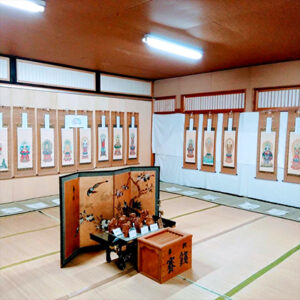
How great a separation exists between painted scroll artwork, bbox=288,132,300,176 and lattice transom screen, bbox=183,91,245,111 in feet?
3.93

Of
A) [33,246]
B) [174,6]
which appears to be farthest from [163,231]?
[174,6]

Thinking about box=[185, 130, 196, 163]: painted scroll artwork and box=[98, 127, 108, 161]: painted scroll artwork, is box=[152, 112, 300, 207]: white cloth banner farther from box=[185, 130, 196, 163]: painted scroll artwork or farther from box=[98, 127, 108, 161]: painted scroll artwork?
box=[98, 127, 108, 161]: painted scroll artwork

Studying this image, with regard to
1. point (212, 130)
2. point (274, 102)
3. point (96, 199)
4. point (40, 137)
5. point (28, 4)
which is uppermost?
point (28, 4)

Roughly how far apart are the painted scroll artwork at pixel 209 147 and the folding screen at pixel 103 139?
2.18 meters

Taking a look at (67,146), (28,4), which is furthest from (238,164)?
(28,4)

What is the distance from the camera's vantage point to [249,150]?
586 centimetres

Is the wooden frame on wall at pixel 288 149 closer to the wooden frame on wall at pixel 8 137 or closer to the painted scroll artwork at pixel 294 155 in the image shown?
the painted scroll artwork at pixel 294 155

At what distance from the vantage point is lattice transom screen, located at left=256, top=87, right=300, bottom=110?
207 inches

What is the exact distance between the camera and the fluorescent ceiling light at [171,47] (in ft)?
13.0

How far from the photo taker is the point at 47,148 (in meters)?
→ 5.79

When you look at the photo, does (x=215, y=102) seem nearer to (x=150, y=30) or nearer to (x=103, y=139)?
(x=103, y=139)

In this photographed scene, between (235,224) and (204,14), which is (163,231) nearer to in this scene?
(235,224)

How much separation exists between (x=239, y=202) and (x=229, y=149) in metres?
1.17

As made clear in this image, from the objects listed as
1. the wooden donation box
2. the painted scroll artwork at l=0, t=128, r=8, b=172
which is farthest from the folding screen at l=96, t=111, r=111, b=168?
the wooden donation box
